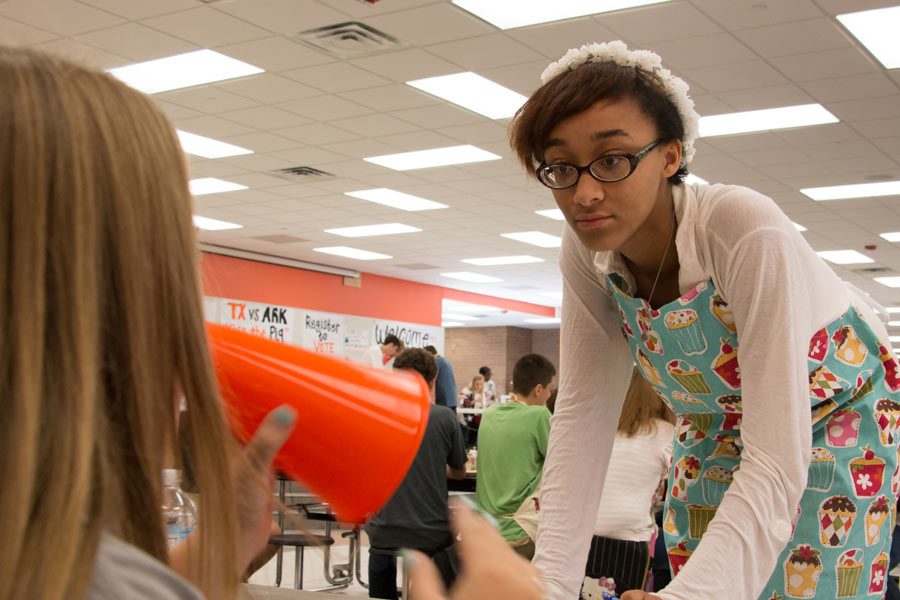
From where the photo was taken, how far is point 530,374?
5.66m

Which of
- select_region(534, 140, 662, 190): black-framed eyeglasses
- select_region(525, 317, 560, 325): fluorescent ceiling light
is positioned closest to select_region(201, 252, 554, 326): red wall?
select_region(525, 317, 560, 325): fluorescent ceiling light

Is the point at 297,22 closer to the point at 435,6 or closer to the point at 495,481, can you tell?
the point at 435,6

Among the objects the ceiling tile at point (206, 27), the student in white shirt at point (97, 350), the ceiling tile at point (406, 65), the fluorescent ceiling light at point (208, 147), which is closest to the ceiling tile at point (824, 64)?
the ceiling tile at point (406, 65)

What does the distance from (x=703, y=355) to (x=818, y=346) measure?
0.55 ft

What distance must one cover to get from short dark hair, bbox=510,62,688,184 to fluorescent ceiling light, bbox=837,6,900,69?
14.9 ft

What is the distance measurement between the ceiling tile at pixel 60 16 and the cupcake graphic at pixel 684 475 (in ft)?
15.8

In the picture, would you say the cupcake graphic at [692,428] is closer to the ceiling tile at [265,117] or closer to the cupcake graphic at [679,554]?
the cupcake graphic at [679,554]

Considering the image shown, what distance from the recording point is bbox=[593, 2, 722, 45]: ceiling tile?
17.7 feet

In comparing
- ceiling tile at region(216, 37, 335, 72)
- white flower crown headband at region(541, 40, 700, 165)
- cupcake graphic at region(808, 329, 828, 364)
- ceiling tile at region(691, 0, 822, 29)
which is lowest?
cupcake graphic at region(808, 329, 828, 364)

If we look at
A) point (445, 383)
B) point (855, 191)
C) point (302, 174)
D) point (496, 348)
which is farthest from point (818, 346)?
point (496, 348)

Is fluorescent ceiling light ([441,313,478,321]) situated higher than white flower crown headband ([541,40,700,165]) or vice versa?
fluorescent ceiling light ([441,313,478,321])

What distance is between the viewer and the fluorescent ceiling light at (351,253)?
1430cm

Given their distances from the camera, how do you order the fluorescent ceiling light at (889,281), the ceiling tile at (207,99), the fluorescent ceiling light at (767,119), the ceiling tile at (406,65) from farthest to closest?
the fluorescent ceiling light at (889,281) → the fluorescent ceiling light at (767,119) → the ceiling tile at (207,99) → the ceiling tile at (406,65)

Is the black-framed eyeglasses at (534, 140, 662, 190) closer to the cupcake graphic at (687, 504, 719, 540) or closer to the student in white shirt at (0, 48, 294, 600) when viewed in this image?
the cupcake graphic at (687, 504, 719, 540)
